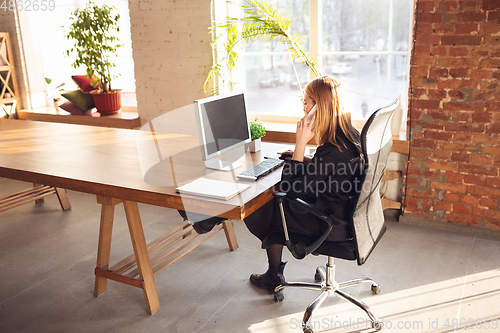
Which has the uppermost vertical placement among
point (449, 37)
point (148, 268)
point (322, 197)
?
point (449, 37)

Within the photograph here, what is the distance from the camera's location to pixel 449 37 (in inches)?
116

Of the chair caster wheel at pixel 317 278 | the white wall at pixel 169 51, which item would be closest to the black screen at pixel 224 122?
the chair caster wheel at pixel 317 278

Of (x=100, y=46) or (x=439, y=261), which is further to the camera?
(x=100, y=46)

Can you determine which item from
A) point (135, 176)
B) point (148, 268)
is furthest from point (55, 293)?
point (135, 176)


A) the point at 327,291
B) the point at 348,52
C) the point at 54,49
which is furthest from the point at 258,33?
the point at 54,49

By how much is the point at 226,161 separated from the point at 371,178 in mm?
873

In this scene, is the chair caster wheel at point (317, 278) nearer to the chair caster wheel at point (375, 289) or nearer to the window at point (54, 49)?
the chair caster wheel at point (375, 289)

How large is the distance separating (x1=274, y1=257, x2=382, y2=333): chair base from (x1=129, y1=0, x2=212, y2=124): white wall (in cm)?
214

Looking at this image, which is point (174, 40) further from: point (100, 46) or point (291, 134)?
point (291, 134)

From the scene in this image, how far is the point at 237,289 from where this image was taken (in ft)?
8.55

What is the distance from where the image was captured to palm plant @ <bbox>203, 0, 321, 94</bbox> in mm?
3355

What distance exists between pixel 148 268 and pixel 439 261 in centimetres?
186

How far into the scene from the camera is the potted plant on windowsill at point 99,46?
434cm

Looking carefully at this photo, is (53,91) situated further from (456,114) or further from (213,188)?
(456,114)
